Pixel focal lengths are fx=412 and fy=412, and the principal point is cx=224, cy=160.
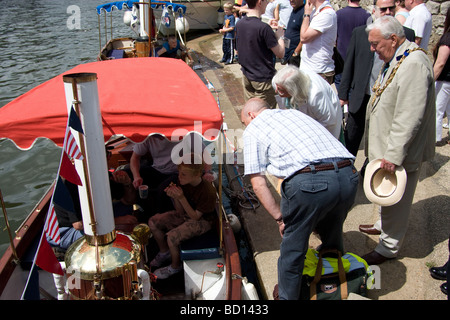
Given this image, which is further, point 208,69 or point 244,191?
point 208,69

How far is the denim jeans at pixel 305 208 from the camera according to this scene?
2.64 metres

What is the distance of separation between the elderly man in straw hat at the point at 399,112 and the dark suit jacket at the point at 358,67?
819 mm

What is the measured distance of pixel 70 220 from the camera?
3660mm

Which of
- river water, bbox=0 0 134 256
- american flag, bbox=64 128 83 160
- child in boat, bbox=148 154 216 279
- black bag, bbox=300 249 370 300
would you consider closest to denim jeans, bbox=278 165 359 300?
black bag, bbox=300 249 370 300

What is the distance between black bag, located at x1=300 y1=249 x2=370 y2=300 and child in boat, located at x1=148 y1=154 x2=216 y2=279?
1.09m

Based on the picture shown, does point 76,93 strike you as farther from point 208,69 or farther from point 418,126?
point 208,69

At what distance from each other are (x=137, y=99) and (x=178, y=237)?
4.20 feet

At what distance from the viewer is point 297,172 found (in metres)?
2.69

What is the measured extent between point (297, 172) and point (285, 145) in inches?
7.7

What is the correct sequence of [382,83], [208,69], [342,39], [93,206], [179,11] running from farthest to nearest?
[208,69] < [179,11] < [342,39] < [382,83] < [93,206]

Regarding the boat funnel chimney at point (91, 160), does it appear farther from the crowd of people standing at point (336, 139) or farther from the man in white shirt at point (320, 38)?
the man in white shirt at point (320, 38)

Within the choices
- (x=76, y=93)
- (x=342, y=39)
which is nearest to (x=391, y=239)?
(x=76, y=93)

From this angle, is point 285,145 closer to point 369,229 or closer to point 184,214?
point 184,214

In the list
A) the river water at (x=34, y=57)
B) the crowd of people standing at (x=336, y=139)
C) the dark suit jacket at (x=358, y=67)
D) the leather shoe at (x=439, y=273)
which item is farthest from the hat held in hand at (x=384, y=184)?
the river water at (x=34, y=57)
